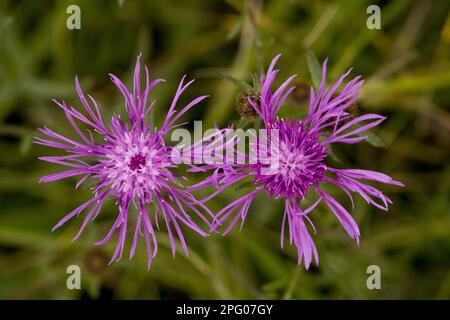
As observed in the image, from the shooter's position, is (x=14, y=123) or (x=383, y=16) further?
(x=14, y=123)

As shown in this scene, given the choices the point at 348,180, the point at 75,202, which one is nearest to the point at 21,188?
the point at 75,202

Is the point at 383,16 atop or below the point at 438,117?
atop

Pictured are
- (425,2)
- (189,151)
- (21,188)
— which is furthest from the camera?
(21,188)

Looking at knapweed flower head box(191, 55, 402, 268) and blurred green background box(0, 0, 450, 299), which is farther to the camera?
blurred green background box(0, 0, 450, 299)

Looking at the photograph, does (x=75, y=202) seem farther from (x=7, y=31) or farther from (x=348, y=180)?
(x=348, y=180)

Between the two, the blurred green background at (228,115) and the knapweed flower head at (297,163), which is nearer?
the knapweed flower head at (297,163)

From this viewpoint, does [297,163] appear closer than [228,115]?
Yes

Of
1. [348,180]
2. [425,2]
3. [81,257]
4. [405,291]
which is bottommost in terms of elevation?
[405,291]

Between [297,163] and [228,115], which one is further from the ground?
[228,115]
